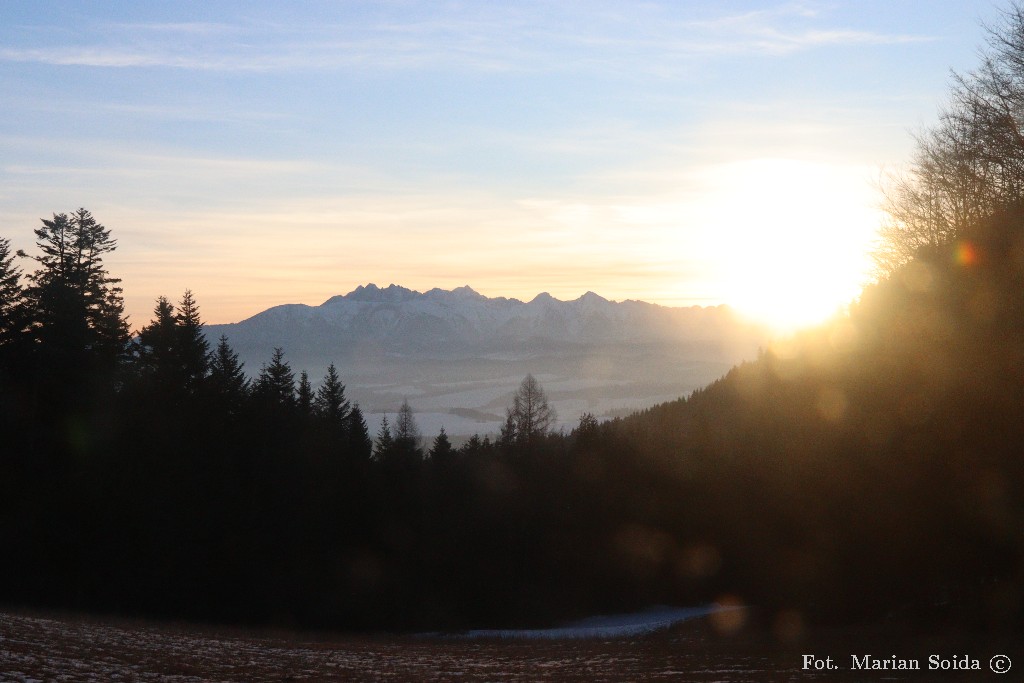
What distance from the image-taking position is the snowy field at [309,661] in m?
10.7

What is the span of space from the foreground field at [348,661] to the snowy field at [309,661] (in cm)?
2

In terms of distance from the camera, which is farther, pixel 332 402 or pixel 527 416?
pixel 527 416

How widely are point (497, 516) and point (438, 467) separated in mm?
8242

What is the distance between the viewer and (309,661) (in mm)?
13648

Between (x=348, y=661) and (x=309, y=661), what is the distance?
0.73 m

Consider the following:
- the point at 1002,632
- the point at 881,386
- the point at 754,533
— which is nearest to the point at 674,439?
the point at 754,533

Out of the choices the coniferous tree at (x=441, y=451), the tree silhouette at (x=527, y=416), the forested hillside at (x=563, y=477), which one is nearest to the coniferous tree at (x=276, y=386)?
the forested hillside at (x=563, y=477)

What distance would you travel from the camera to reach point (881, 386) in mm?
20312

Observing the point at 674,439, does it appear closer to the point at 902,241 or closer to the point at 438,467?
the point at 438,467

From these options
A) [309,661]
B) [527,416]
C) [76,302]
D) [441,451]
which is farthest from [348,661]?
[527,416]

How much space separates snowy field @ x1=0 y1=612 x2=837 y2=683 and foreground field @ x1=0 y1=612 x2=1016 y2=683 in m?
0.02

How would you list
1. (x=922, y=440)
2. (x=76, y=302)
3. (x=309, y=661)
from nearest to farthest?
(x=309, y=661) < (x=922, y=440) < (x=76, y=302)

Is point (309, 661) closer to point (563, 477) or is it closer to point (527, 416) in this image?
point (563, 477)

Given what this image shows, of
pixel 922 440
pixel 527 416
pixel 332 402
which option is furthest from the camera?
pixel 527 416
